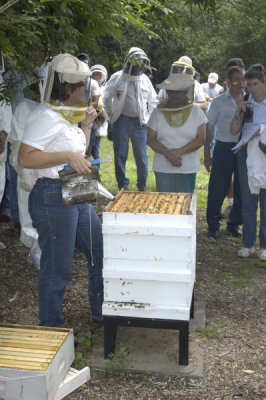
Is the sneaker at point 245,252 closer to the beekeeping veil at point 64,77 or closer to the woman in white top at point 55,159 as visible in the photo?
the woman in white top at point 55,159

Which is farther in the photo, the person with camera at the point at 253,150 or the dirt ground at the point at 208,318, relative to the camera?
the person with camera at the point at 253,150

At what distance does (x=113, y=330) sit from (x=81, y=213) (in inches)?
31.4

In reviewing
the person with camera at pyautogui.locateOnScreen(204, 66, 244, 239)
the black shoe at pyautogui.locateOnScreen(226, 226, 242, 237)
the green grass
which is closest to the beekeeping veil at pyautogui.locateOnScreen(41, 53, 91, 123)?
the person with camera at pyautogui.locateOnScreen(204, 66, 244, 239)

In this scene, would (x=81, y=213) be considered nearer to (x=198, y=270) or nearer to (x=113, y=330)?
(x=113, y=330)

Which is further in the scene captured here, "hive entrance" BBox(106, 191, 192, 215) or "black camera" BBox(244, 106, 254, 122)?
"black camera" BBox(244, 106, 254, 122)

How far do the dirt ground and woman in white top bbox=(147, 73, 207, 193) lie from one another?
0.92m

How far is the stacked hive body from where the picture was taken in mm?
3016

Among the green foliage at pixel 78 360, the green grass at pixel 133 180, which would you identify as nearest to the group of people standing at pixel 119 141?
the green foliage at pixel 78 360

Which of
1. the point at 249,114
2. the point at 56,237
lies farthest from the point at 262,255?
the point at 56,237

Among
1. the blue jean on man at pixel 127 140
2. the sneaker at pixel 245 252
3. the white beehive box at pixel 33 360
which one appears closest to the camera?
the white beehive box at pixel 33 360

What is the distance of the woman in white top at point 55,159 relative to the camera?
3.08 meters

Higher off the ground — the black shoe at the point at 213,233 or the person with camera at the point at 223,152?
the person with camera at the point at 223,152

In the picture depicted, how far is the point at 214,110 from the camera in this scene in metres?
5.69

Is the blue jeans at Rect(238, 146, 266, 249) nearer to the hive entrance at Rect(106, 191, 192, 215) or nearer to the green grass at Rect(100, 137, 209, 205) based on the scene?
the hive entrance at Rect(106, 191, 192, 215)
